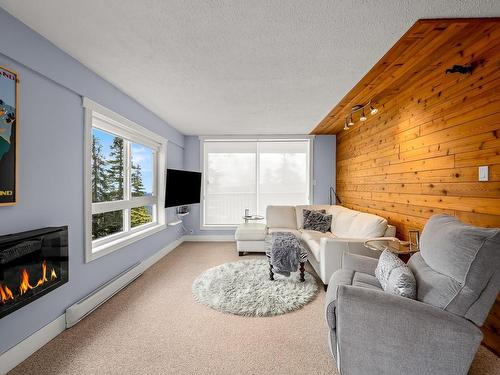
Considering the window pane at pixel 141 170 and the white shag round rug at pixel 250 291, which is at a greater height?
the window pane at pixel 141 170

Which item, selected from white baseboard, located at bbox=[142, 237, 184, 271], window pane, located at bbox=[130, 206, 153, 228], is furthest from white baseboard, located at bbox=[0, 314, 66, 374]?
window pane, located at bbox=[130, 206, 153, 228]

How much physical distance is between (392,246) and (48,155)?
3.36 meters

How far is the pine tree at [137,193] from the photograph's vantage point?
11.5 ft

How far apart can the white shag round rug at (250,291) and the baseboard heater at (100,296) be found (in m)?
0.84

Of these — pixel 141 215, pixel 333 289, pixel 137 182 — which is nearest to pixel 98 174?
pixel 137 182

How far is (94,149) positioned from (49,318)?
5.70 feet

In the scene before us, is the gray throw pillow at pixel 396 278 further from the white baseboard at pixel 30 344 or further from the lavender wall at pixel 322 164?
the lavender wall at pixel 322 164

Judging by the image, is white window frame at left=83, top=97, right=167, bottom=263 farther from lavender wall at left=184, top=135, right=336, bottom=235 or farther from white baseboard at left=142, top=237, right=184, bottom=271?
lavender wall at left=184, top=135, right=336, bottom=235

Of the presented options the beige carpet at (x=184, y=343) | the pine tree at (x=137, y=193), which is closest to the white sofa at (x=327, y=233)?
the beige carpet at (x=184, y=343)

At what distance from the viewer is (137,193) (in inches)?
143

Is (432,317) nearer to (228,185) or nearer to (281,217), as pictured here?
(281,217)

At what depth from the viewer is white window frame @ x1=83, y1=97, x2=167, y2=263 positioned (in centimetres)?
234

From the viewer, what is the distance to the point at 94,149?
108 inches

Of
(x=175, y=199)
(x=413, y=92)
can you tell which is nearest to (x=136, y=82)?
(x=175, y=199)
